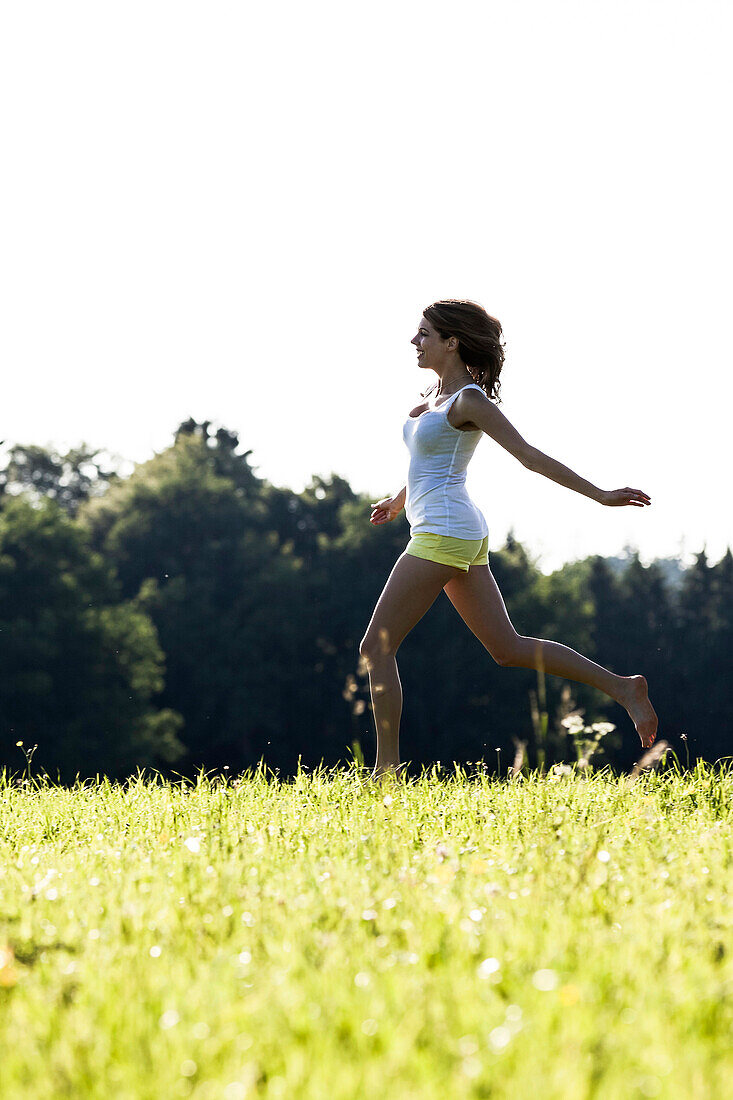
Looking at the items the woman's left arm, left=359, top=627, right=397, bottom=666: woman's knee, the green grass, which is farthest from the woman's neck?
the green grass

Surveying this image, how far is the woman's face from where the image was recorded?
5.18 m

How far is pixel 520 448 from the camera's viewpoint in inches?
188

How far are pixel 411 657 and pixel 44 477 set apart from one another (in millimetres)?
29105

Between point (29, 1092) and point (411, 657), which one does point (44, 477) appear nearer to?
point (411, 657)

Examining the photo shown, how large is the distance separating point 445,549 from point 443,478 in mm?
338

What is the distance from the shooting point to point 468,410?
15.9 ft

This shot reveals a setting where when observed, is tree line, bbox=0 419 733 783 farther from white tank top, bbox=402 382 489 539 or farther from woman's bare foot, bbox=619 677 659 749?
white tank top, bbox=402 382 489 539

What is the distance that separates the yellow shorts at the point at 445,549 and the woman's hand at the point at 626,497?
24.7 inches

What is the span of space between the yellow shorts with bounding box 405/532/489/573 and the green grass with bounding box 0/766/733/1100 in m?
1.23

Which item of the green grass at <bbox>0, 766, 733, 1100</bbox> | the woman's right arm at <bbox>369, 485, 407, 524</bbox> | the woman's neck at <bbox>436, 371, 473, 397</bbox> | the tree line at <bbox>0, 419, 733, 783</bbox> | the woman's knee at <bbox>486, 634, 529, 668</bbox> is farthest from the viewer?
the tree line at <bbox>0, 419, 733, 783</bbox>

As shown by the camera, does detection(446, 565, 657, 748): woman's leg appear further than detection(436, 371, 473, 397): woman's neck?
No

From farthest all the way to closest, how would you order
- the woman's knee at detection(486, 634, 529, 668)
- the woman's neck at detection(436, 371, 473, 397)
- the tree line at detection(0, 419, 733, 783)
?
the tree line at detection(0, 419, 733, 783), the woman's neck at detection(436, 371, 473, 397), the woman's knee at detection(486, 634, 529, 668)

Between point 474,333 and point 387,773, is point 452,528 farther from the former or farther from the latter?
point 387,773

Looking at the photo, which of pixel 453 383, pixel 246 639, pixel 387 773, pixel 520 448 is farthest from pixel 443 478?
pixel 246 639
